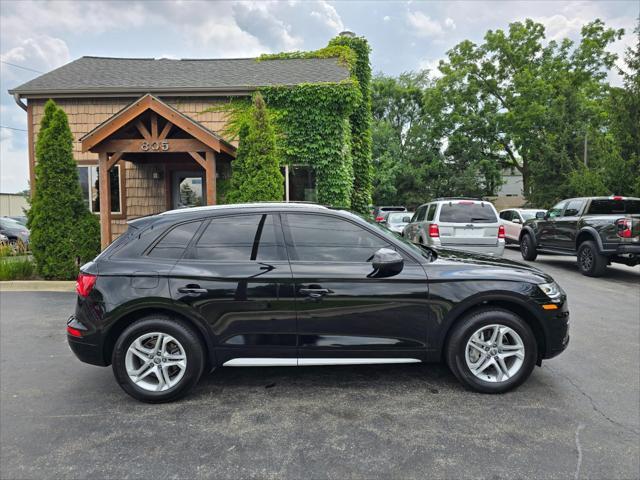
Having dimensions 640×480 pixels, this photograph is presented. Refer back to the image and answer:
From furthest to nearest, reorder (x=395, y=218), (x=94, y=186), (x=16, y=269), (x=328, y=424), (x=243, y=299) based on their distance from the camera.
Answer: (x=395, y=218), (x=94, y=186), (x=16, y=269), (x=243, y=299), (x=328, y=424)

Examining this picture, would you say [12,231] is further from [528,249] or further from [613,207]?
[613,207]

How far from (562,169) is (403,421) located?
23.9 metres

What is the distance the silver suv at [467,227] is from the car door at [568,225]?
2.07m

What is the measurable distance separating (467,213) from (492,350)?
6089 millimetres

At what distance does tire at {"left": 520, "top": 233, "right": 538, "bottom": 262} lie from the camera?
11.5 metres

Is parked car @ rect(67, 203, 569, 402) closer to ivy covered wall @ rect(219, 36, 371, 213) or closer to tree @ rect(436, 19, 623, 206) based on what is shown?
ivy covered wall @ rect(219, 36, 371, 213)

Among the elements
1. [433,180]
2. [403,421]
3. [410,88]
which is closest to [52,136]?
[403,421]

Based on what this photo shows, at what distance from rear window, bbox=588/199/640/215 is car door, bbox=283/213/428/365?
823 centimetres

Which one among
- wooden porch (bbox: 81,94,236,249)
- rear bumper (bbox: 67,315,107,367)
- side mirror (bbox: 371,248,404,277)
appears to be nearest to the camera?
side mirror (bbox: 371,248,404,277)

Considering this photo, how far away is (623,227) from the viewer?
324 inches

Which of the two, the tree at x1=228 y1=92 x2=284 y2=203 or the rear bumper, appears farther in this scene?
the tree at x1=228 y1=92 x2=284 y2=203

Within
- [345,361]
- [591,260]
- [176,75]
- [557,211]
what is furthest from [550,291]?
[176,75]

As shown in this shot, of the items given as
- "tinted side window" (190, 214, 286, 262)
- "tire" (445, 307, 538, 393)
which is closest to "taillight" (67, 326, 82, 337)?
"tinted side window" (190, 214, 286, 262)

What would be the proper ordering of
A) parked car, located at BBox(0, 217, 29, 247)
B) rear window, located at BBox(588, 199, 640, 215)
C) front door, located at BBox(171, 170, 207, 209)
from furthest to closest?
parked car, located at BBox(0, 217, 29, 247) → front door, located at BBox(171, 170, 207, 209) → rear window, located at BBox(588, 199, 640, 215)
